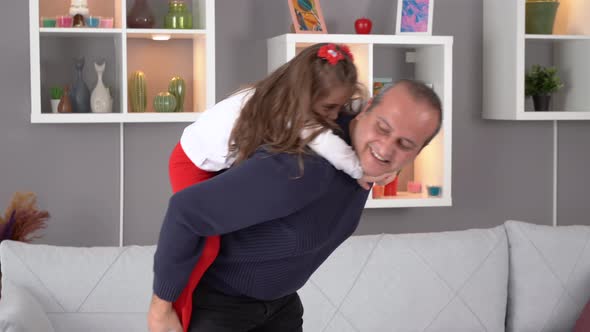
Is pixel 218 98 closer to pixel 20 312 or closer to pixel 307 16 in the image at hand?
pixel 307 16

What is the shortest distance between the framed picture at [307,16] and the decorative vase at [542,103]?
102cm

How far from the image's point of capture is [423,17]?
3.62 meters

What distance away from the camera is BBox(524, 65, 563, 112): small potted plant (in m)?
3.79

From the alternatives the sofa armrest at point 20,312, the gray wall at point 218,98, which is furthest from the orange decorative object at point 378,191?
the sofa armrest at point 20,312

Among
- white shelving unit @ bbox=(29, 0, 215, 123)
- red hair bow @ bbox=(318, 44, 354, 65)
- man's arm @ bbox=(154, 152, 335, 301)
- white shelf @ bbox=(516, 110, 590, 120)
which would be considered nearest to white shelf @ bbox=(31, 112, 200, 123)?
white shelving unit @ bbox=(29, 0, 215, 123)

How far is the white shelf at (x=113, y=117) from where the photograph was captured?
3260 mm

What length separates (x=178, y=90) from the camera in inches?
135

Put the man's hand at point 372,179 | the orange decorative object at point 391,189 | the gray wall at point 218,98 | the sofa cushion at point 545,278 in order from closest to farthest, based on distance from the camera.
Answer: the man's hand at point 372,179 < the sofa cushion at point 545,278 < the gray wall at point 218,98 < the orange decorative object at point 391,189

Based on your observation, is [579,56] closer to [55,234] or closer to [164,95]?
[164,95]

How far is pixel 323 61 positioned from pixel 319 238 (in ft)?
1.05

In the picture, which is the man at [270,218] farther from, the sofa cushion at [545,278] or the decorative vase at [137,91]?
the decorative vase at [137,91]

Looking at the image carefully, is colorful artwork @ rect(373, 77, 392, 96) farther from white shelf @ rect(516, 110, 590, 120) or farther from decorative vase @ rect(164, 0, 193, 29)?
decorative vase @ rect(164, 0, 193, 29)

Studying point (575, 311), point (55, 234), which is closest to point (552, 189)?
point (575, 311)

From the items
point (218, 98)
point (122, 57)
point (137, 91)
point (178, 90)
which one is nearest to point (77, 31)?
point (122, 57)
